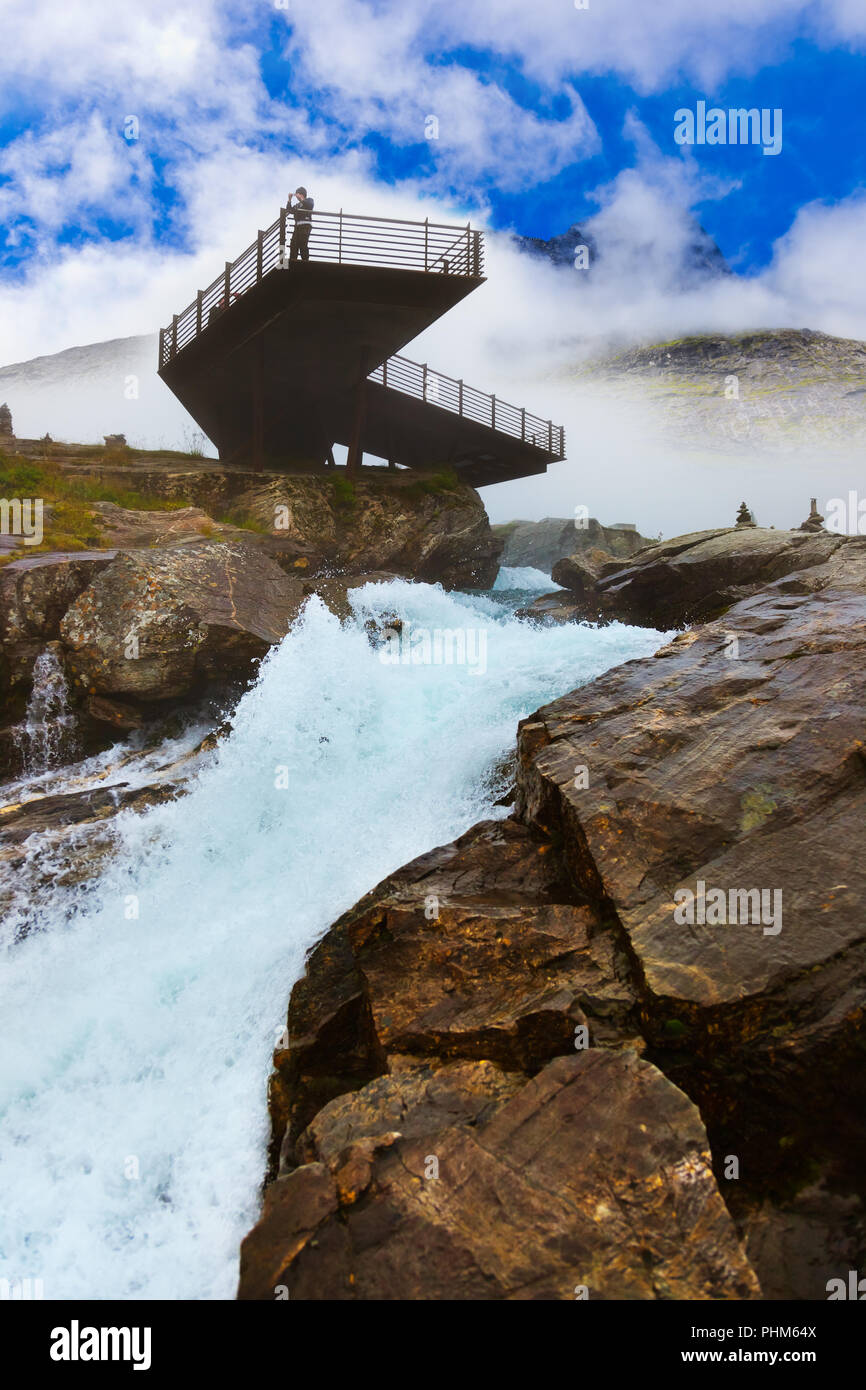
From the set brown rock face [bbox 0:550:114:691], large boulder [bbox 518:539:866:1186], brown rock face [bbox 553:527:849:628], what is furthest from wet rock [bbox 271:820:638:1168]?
brown rock face [bbox 553:527:849:628]

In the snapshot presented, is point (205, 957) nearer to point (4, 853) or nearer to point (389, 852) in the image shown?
point (389, 852)

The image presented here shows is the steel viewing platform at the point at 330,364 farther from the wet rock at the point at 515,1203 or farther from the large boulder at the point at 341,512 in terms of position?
the wet rock at the point at 515,1203

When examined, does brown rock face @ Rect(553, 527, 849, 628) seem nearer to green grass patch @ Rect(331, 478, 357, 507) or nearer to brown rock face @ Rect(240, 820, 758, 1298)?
green grass patch @ Rect(331, 478, 357, 507)

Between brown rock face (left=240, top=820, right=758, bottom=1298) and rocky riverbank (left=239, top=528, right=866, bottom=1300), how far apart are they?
0.01 meters

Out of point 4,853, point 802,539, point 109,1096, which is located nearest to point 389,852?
point 109,1096

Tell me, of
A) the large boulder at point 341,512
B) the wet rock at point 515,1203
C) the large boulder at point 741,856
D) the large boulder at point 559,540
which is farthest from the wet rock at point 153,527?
the large boulder at point 559,540

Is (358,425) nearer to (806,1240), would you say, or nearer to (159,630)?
(159,630)

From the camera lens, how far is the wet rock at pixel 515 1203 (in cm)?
344

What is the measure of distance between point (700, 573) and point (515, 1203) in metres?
18.4

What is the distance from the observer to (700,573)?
19.6 meters

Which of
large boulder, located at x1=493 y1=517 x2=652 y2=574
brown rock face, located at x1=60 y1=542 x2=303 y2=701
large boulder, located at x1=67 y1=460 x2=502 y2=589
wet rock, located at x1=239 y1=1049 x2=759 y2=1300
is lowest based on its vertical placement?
wet rock, located at x1=239 y1=1049 x2=759 y2=1300

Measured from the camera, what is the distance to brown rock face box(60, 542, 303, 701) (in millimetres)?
11531

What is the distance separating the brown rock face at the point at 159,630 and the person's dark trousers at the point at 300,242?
9321mm

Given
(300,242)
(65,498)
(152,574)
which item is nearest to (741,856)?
(152,574)
